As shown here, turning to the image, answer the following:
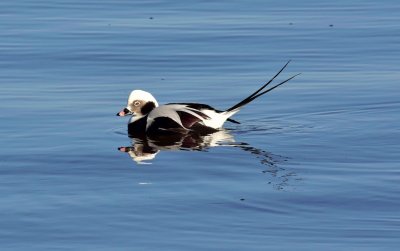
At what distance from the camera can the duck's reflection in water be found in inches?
404

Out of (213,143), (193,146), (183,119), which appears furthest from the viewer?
(183,119)

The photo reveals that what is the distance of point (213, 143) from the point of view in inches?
449

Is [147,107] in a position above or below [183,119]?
above

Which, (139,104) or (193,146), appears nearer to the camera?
(193,146)

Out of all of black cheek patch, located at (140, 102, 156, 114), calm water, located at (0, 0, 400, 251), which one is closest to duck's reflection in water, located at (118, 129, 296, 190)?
calm water, located at (0, 0, 400, 251)

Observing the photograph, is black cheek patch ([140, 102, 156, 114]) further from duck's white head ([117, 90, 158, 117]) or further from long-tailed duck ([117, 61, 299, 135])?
long-tailed duck ([117, 61, 299, 135])

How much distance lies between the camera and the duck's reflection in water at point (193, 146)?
10.3 m

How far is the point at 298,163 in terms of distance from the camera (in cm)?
1027

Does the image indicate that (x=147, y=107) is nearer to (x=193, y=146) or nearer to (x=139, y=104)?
(x=139, y=104)

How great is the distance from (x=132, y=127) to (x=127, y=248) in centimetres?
451

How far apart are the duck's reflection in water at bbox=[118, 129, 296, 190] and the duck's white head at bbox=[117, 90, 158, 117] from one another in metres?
0.50

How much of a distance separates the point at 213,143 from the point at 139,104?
49.1 inches

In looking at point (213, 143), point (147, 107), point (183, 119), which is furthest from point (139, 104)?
point (213, 143)

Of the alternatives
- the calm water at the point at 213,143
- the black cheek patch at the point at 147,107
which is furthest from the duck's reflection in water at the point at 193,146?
the black cheek patch at the point at 147,107
